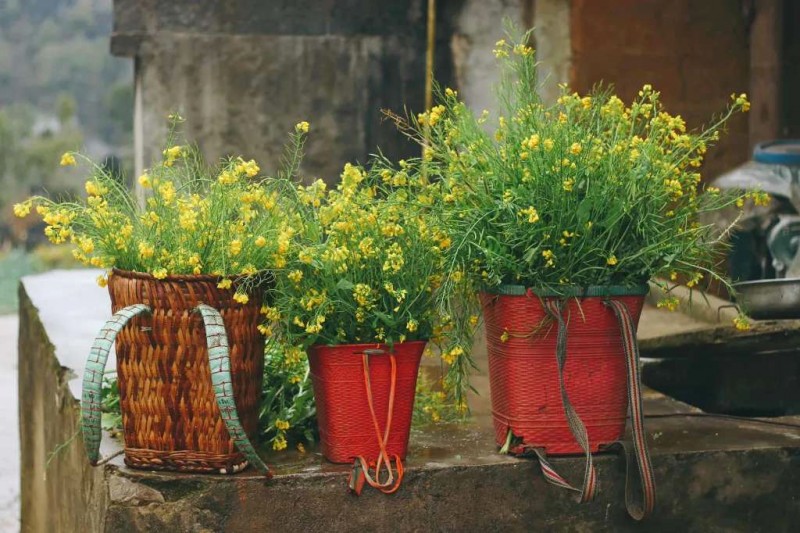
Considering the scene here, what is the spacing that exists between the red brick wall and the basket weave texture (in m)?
2.97

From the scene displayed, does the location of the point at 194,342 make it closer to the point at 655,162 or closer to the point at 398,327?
the point at 398,327

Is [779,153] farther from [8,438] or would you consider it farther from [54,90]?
[54,90]

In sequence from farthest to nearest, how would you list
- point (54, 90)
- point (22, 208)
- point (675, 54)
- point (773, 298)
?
point (54, 90) → point (675, 54) → point (773, 298) → point (22, 208)

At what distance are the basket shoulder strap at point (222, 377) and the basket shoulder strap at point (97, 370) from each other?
0.47 feet

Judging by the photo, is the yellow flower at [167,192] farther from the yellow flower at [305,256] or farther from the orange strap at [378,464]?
the orange strap at [378,464]

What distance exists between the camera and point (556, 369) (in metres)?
2.57

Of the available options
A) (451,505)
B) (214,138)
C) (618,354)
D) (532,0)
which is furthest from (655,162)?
(214,138)

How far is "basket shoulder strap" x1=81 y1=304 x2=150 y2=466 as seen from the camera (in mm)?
2346

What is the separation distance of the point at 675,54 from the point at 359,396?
3373 mm

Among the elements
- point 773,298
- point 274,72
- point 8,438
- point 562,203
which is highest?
point 274,72

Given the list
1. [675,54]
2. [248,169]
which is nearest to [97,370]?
[248,169]

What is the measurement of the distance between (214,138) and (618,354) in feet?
13.3

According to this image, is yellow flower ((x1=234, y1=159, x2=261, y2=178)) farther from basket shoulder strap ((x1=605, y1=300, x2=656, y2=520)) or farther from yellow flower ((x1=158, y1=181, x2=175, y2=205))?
basket shoulder strap ((x1=605, y1=300, x2=656, y2=520))

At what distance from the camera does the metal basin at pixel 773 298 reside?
3.18 metres
